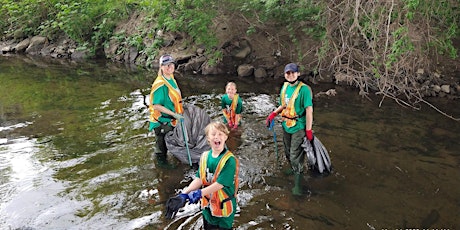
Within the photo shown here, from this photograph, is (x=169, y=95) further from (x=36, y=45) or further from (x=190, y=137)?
(x=36, y=45)

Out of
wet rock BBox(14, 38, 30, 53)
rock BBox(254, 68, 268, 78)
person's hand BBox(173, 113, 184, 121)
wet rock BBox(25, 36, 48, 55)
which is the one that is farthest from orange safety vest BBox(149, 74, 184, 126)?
wet rock BBox(14, 38, 30, 53)

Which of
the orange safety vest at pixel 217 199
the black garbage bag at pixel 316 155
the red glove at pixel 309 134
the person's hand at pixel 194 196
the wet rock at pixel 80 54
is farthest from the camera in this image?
the wet rock at pixel 80 54

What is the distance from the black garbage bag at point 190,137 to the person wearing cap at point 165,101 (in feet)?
0.42

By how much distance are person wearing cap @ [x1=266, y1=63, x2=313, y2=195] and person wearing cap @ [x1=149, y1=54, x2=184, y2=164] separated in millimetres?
1386

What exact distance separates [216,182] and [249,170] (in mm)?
2956

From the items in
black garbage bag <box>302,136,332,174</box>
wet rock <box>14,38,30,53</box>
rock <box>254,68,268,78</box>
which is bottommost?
black garbage bag <box>302,136,332,174</box>

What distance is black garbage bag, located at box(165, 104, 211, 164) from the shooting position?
6.22 metres

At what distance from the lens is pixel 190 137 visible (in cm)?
640

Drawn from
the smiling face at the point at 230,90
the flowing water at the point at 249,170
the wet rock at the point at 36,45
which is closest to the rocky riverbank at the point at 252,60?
the flowing water at the point at 249,170

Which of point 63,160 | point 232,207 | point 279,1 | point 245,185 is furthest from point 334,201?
point 279,1

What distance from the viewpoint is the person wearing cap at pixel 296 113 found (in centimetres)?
532

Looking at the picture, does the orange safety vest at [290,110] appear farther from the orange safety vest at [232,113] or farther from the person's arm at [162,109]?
the orange safety vest at [232,113]

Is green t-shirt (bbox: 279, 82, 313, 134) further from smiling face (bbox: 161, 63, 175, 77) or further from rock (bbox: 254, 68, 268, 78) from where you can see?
rock (bbox: 254, 68, 268, 78)

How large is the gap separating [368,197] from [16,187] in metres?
4.97
